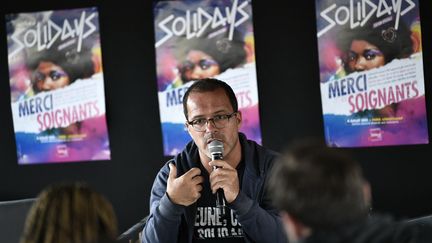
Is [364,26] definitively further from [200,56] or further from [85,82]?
[85,82]

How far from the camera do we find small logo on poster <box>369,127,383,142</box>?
12.7 feet

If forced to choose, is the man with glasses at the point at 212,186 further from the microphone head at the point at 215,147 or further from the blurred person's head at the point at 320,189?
the blurred person's head at the point at 320,189

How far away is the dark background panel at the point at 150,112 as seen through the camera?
3881 mm

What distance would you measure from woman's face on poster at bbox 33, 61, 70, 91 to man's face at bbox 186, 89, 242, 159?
1914mm

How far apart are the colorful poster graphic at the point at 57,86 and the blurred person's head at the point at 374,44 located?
1.66 metres

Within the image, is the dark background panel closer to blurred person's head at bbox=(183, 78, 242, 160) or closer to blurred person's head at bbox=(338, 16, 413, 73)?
blurred person's head at bbox=(338, 16, 413, 73)

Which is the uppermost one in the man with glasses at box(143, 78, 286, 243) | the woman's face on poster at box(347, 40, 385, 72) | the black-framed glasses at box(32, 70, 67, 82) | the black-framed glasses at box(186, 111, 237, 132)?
the black-framed glasses at box(32, 70, 67, 82)

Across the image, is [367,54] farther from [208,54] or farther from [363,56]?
[208,54]

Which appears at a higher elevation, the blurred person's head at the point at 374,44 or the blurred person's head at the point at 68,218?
the blurred person's head at the point at 374,44

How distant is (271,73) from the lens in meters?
4.00

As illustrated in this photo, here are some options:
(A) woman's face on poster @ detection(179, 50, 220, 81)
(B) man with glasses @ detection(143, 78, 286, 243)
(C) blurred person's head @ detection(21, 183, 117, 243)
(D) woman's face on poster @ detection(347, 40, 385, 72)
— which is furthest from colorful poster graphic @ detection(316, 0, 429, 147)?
(C) blurred person's head @ detection(21, 183, 117, 243)

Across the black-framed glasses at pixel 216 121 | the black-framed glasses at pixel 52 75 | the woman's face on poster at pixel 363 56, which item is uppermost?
the black-framed glasses at pixel 52 75

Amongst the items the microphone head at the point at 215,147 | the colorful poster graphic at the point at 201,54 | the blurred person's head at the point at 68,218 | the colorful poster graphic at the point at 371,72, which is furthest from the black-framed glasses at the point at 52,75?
the blurred person's head at the point at 68,218

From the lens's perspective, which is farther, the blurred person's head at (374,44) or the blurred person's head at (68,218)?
the blurred person's head at (374,44)
